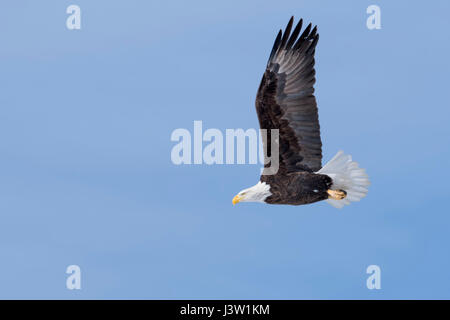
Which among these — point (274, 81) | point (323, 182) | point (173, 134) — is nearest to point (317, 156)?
point (323, 182)

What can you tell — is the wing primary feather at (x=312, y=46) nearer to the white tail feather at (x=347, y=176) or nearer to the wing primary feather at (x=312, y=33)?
the wing primary feather at (x=312, y=33)

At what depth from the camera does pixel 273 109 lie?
40.5 feet

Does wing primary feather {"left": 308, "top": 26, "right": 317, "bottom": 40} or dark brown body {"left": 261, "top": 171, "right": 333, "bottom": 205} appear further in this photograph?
wing primary feather {"left": 308, "top": 26, "right": 317, "bottom": 40}

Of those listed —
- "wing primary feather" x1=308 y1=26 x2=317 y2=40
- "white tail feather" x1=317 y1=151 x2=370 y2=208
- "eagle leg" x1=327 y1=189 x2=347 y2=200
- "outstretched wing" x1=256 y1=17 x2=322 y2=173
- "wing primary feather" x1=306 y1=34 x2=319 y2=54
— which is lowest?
"eagle leg" x1=327 y1=189 x2=347 y2=200

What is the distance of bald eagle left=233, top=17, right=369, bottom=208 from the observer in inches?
485

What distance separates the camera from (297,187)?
12266 millimetres

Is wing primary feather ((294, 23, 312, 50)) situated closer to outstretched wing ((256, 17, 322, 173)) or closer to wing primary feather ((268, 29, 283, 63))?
outstretched wing ((256, 17, 322, 173))

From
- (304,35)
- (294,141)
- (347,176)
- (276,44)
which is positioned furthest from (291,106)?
(347,176)

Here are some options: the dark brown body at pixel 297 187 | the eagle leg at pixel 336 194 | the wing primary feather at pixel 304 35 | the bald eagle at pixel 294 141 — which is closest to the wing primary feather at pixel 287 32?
the bald eagle at pixel 294 141

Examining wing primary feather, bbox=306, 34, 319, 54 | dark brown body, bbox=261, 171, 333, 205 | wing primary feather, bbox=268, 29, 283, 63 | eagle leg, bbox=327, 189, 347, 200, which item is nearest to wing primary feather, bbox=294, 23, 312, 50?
wing primary feather, bbox=306, 34, 319, 54

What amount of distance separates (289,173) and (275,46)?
2101mm

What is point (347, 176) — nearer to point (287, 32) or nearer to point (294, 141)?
point (294, 141)

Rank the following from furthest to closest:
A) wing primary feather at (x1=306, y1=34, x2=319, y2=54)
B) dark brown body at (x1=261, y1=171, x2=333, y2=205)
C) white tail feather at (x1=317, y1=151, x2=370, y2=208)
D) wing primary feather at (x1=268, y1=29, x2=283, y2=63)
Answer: wing primary feather at (x1=306, y1=34, x2=319, y2=54), wing primary feather at (x1=268, y1=29, x2=283, y2=63), white tail feather at (x1=317, y1=151, x2=370, y2=208), dark brown body at (x1=261, y1=171, x2=333, y2=205)

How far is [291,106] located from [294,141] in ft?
1.88
